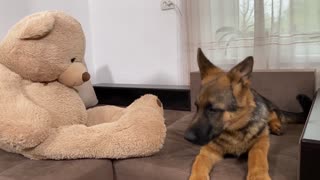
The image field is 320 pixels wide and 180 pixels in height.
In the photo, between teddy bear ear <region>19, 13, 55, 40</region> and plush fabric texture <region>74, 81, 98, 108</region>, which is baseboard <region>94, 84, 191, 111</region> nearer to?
plush fabric texture <region>74, 81, 98, 108</region>

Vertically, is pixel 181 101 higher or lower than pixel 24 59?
lower

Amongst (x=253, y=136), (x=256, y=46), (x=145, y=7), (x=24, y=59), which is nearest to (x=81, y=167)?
(x=24, y=59)

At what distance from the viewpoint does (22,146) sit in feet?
4.16

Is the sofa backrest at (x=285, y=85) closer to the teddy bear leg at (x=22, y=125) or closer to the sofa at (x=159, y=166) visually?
the sofa at (x=159, y=166)

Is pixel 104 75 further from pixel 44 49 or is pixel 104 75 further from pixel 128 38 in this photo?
pixel 44 49

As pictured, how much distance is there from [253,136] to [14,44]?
114cm

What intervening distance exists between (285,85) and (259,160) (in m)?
0.82

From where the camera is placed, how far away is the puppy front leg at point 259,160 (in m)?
1.08

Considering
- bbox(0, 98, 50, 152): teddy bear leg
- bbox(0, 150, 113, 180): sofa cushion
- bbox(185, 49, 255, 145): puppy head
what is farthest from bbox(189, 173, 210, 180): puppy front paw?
bbox(0, 98, 50, 152): teddy bear leg

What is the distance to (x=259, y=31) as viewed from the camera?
1.99m

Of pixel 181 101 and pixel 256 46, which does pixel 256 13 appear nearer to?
pixel 256 46

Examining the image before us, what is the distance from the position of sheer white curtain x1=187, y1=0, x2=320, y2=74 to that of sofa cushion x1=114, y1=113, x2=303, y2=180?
2.14 ft

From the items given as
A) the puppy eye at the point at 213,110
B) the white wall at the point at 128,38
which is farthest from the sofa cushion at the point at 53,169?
the white wall at the point at 128,38

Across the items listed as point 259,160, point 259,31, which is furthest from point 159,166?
point 259,31
